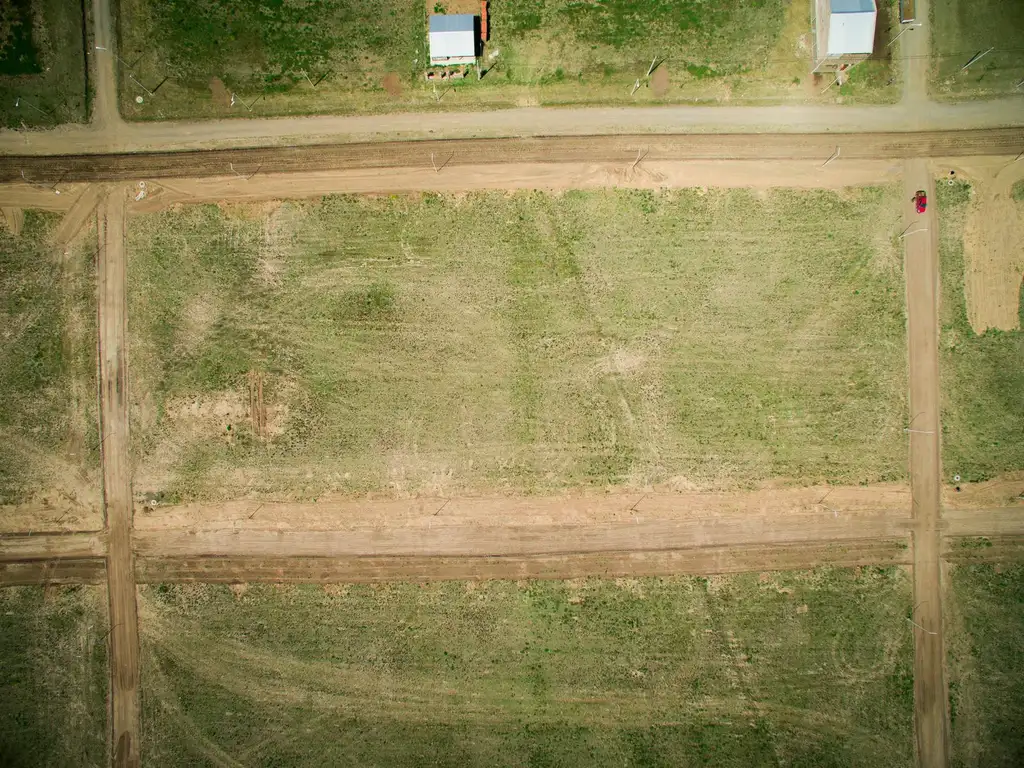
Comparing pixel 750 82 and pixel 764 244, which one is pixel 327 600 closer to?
pixel 764 244

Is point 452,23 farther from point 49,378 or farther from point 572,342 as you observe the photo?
point 49,378

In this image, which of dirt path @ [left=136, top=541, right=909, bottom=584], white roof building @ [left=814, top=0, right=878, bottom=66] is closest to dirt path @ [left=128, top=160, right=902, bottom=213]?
white roof building @ [left=814, top=0, right=878, bottom=66]

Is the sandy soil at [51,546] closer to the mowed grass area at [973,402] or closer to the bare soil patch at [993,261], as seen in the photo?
the mowed grass area at [973,402]

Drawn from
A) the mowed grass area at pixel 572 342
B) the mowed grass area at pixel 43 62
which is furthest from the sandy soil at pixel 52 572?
the mowed grass area at pixel 43 62

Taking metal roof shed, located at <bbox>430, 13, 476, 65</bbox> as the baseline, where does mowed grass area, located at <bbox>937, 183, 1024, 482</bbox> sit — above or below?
below

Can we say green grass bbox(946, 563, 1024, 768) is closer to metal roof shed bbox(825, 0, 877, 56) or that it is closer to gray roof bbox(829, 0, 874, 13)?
metal roof shed bbox(825, 0, 877, 56)

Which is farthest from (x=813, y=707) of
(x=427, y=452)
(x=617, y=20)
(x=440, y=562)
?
(x=617, y=20)
